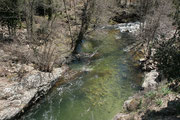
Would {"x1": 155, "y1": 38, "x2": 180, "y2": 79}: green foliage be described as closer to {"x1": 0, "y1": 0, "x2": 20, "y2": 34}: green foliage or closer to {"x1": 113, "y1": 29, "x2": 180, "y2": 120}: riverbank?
{"x1": 113, "y1": 29, "x2": 180, "y2": 120}: riverbank

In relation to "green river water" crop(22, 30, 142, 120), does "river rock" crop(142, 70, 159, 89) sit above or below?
above

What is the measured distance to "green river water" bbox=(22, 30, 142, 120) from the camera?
11.7 meters

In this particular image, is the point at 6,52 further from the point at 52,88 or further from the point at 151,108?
the point at 151,108

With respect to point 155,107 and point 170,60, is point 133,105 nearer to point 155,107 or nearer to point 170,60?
point 155,107

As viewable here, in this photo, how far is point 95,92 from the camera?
13820mm

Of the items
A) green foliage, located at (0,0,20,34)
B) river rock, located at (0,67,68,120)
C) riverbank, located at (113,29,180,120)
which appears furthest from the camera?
green foliage, located at (0,0,20,34)

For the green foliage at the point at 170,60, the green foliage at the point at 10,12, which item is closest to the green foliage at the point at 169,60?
the green foliage at the point at 170,60

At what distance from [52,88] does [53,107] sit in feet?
7.74

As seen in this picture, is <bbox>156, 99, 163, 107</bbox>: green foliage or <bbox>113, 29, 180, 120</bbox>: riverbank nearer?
<bbox>113, 29, 180, 120</bbox>: riverbank

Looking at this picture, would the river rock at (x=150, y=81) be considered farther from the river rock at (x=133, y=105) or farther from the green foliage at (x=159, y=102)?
the green foliage at (x=159, y=102)

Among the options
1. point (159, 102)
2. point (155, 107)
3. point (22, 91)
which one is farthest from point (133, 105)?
point (22, 91)

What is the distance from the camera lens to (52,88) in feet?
47.1

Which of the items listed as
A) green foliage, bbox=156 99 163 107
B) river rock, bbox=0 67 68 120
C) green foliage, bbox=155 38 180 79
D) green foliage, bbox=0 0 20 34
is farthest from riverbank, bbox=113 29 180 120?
green foliage, bbox=0 0 20 34

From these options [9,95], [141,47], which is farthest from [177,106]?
[141,47]
